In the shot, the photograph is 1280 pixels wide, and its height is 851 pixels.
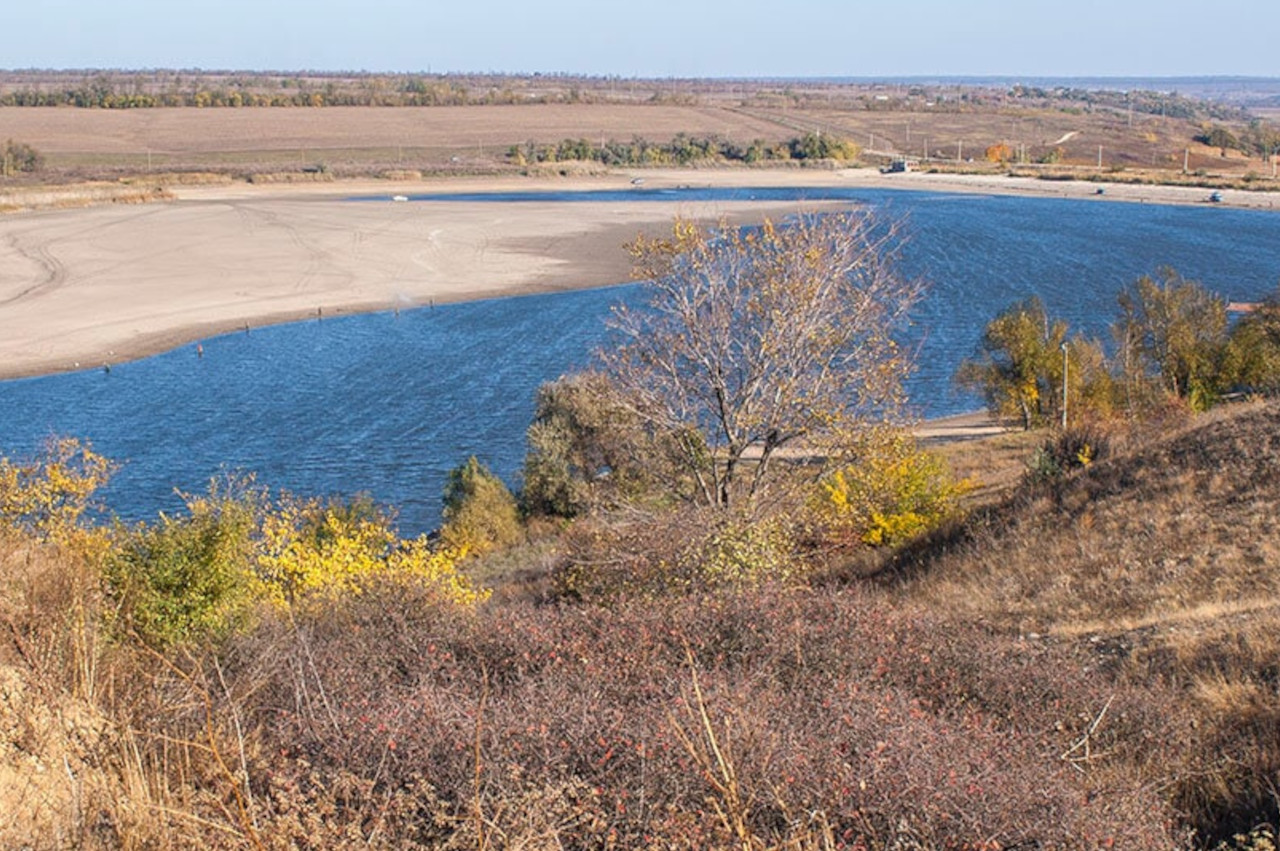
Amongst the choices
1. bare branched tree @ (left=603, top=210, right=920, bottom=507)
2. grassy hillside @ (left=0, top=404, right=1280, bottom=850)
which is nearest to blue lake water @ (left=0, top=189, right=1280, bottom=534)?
bare branched tree @ (left=603, top=210, right=920, bottom=507)

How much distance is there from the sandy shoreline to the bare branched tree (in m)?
34.0

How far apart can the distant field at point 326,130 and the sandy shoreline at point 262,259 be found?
97.0 feet

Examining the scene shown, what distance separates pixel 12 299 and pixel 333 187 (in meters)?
56.3

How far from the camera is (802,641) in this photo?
26.4 feet

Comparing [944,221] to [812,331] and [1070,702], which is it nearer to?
[812,331]

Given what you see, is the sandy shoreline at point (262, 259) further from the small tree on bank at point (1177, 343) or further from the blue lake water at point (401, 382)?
the small tree on bank at point (1177, 343)

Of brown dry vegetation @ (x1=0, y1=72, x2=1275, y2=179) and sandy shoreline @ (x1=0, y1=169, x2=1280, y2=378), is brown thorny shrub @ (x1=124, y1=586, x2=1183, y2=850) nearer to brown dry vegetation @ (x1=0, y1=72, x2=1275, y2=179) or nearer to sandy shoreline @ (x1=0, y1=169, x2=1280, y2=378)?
sandy shoreline @ (x1=0, y1=169, x2=1280, y2=378)

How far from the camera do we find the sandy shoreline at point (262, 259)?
49156mm

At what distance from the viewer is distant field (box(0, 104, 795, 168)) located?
408 ft

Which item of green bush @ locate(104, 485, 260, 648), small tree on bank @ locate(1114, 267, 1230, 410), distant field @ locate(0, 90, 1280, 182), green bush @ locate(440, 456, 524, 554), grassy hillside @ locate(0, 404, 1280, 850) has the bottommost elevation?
green bush @ locate(440, 456, 524, 554)

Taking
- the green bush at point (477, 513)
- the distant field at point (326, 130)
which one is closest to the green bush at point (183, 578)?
the green bush at point (477, 513)

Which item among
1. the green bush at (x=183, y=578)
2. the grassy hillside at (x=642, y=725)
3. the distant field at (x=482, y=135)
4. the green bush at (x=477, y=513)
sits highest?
the distant field at (x=482, y=135)

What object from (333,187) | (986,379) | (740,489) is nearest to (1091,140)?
(333,187)

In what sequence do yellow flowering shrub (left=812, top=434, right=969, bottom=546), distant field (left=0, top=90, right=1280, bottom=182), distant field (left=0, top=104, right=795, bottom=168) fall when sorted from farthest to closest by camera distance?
distant field (left=0, top=104, right=795, bottom=168) < distant field (left=0, top=90, right=1280, bottom=182) < yellow flowering shrub (left=812, top=434, right=969, bottom=546)
